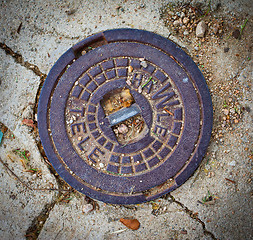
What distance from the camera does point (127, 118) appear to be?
1956 millimetres

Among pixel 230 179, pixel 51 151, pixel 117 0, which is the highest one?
pixel 117 0

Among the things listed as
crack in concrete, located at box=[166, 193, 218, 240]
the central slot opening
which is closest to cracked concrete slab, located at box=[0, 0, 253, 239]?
crack in concrete, located at box=[166, 193, 218, 240]

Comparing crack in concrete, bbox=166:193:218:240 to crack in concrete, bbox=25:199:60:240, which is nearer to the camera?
crack in concrete, bbox=166:193:218:240

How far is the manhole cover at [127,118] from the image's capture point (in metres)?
1.95

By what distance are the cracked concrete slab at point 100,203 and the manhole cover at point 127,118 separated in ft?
0.67

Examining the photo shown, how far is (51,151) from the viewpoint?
205 centimetres

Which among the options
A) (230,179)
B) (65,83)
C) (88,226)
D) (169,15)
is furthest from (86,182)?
(169,15)

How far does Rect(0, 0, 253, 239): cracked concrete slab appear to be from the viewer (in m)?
2.04

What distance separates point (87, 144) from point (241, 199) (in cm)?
170

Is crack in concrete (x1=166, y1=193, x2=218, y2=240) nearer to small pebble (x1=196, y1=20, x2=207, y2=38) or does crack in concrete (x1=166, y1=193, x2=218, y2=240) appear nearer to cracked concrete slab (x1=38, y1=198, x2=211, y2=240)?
cracked concrete slab (x1=38, y1=198, x2=211, y2=240)

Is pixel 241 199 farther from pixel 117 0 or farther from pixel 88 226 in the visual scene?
pixel 117 0

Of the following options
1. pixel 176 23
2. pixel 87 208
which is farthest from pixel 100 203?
pixel 176 23

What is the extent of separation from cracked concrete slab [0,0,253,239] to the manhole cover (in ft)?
0.67

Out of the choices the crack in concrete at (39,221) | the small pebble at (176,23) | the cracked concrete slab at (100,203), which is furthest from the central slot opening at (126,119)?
the crack in concrete at (39,221)
